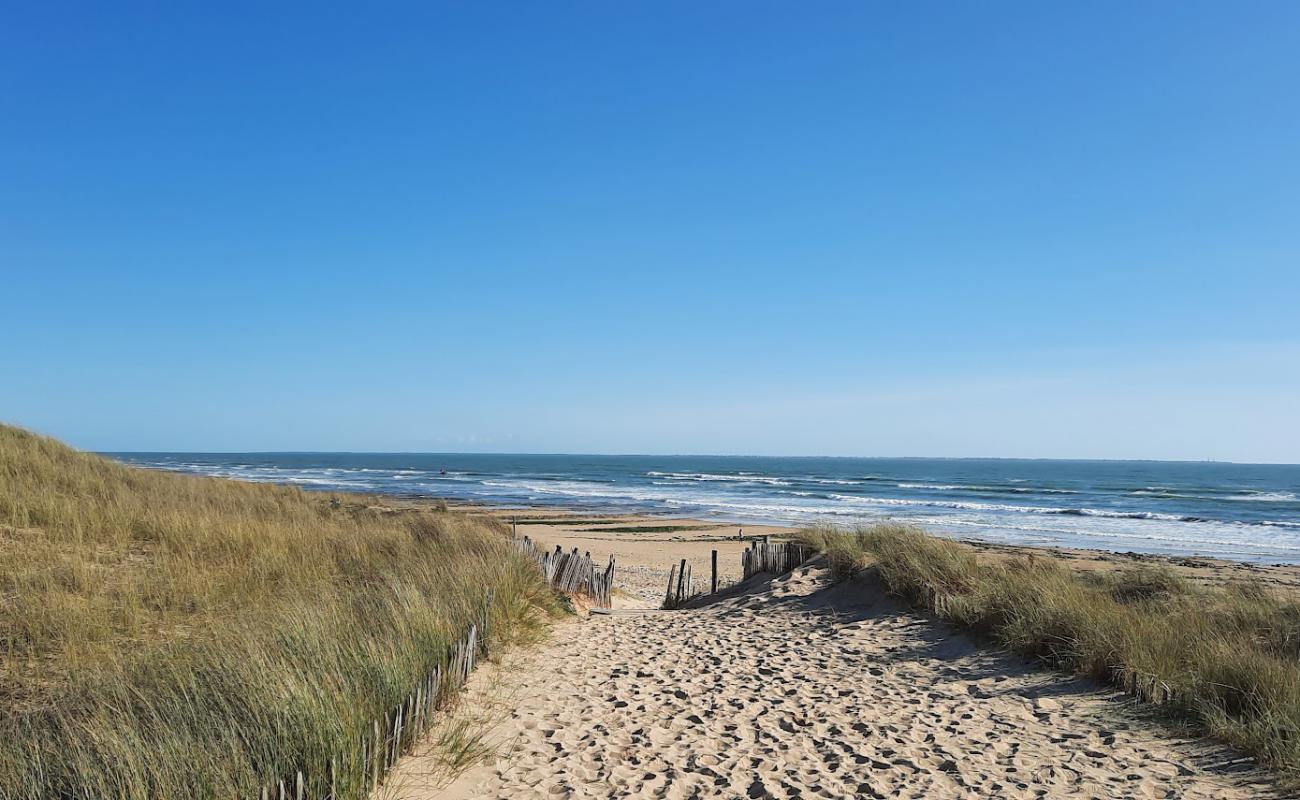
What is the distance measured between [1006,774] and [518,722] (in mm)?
3351

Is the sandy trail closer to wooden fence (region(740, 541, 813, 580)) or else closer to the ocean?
wooden fence (region(740, 541, 813, 580))

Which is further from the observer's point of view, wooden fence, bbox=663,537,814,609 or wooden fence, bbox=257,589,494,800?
wooden fence, bbox=663,537,814,609

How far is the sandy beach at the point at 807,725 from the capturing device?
465 cm

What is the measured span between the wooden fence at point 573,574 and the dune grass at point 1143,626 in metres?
3.62

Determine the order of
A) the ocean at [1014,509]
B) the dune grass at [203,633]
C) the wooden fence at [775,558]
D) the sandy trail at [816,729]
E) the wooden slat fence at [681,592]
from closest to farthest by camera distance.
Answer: the dune grass at [203,633], the sandy trail at [816,729], the wooden fence at [775,558], the wooden slat fence at [681,592], the ocean at [1014,509]

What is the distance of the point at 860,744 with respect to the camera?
5.38 metres

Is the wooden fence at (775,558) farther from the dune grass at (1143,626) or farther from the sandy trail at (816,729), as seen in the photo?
the sandy trail at (816,729)

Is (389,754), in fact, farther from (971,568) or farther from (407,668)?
(971,568)

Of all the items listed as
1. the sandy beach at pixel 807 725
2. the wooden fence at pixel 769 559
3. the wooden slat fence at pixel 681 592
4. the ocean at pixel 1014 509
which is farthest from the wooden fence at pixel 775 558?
the ocean at pixel 1014 509

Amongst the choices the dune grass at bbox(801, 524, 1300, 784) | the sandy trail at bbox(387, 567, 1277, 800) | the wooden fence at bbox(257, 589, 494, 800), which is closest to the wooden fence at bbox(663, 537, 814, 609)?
the dune grass at bbox(801, 524, 1300, 784)

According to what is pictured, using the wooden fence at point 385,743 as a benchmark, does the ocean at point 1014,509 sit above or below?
below

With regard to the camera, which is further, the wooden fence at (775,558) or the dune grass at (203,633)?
the wooden fence at (775,558)

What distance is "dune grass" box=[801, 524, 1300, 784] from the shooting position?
5.46m

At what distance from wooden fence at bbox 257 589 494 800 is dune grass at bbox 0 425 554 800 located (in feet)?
0.15
